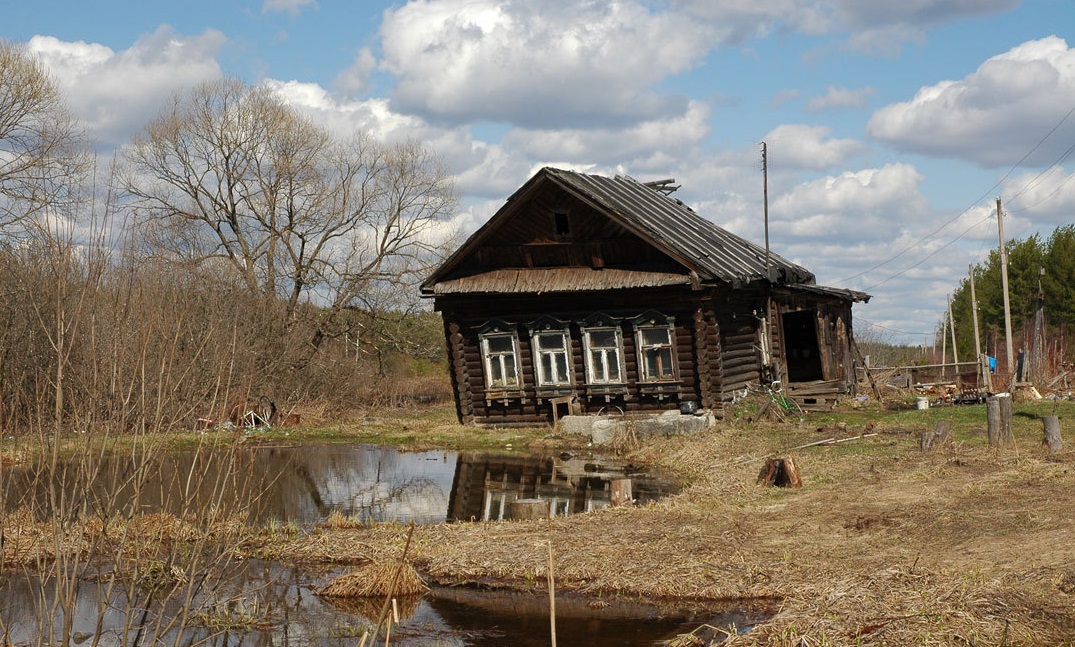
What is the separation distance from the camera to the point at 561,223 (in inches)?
1077

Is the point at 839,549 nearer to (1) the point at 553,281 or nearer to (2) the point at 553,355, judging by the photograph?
(1) the point at 553,281

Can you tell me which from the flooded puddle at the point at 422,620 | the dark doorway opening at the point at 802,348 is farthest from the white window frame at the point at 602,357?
the flooded puddle at the point at 422,620

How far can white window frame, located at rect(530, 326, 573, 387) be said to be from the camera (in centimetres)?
2734

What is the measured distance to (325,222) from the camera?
40688mm

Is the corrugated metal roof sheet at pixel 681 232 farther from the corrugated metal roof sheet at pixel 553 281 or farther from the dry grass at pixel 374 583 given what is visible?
the dry grass at pixel 374 583

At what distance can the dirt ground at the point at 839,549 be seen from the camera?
8680 millimetres

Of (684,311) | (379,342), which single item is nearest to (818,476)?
(684,311)

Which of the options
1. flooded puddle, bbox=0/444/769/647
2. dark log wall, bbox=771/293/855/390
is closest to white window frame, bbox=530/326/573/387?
dark log wall, bbox=771/293/855/390

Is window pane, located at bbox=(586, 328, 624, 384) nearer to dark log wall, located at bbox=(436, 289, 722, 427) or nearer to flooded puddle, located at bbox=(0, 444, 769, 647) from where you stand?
dark log wall, located at bbox=(436, 289, 722, 427)

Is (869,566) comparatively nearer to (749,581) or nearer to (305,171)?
(749,581)

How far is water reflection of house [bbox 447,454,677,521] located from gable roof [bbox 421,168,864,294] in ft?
18.2

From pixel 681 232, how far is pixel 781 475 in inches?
525

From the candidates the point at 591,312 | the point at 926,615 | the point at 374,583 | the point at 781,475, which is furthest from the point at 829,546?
the point at 591,312

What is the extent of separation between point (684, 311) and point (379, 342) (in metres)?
17.7
